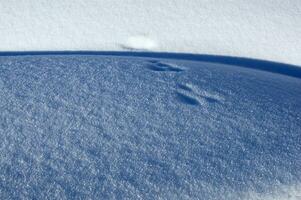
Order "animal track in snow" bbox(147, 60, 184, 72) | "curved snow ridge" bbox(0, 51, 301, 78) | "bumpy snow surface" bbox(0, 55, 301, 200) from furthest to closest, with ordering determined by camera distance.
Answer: "curved snow ridge" bbox(0, 51, 301, 78)
"animal track in snow" bbox(147, 60, 184, 72)
"bumpy snow surface" bbox(0, 55, 301, 200)

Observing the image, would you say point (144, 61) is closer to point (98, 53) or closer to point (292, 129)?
point (98, 53)

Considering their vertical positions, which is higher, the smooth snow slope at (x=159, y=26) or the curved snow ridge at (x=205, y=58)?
the smooth snow slope at (x=159, y=26)

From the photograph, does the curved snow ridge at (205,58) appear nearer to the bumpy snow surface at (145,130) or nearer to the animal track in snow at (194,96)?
the bumpy snow surface at (145,130)

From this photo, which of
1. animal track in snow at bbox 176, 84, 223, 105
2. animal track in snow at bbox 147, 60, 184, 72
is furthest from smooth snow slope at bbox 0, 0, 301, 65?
animal track in snow at bbox 176, 84, 223, 105

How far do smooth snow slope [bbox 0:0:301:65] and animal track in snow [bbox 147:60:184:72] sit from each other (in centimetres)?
14

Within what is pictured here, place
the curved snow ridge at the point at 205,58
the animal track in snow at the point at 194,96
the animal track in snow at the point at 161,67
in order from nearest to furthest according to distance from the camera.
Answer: the animal track in snow at the point at 194,96 < the animal track in snow at the point at 161,67 < the curved snow ridge at the point at 205,58

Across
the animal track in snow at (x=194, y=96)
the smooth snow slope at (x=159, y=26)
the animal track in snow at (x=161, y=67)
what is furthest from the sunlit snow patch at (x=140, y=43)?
the animal track in snow at (x=194, y=96)

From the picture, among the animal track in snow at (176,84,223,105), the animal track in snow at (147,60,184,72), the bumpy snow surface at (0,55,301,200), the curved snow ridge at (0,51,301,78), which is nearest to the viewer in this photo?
the bumpy snow surface at (0,55,301,200)

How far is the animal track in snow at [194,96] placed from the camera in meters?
1.07

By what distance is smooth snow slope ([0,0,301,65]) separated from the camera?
53.7 inches

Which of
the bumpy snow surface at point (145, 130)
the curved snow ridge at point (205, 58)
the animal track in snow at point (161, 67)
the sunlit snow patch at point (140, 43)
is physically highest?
the sunlit snow patch at point (140, 43)

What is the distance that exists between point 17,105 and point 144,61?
1.32 ft

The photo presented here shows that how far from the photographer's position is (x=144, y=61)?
1.24 metres

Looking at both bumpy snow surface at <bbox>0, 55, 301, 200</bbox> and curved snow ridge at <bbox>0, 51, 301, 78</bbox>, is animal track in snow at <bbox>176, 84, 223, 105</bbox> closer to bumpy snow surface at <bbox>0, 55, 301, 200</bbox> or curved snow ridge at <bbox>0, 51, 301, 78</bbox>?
bumpy snow surface at <bbox>0, 55, 301, 200</bbox>
